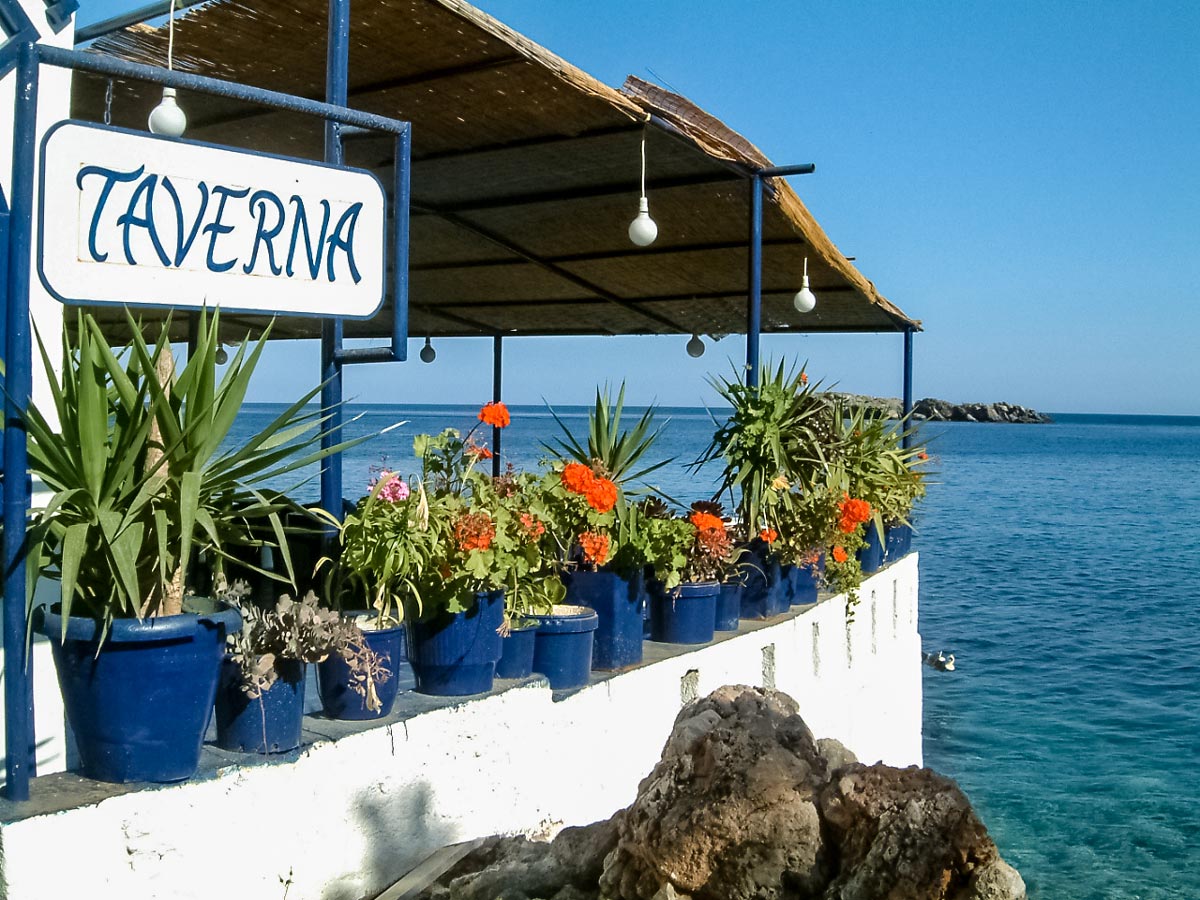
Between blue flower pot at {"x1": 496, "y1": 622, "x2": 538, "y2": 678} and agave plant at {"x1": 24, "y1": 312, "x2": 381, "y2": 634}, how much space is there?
3.58 feet

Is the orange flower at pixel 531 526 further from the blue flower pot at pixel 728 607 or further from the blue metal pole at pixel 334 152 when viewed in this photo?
the blue flower pot at pixel 728 607

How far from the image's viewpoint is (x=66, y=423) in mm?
2283

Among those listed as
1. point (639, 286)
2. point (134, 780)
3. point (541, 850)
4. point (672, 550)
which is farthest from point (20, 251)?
point (639, 286)

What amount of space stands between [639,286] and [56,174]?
6068mm

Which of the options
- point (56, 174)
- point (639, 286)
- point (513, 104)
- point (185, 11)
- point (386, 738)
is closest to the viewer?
point (56, 174)

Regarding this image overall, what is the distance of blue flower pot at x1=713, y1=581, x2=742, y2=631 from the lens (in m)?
4.66

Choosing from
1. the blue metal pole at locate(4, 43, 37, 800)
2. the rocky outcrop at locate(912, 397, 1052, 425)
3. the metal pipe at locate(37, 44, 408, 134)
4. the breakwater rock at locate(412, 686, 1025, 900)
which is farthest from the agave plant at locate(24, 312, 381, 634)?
the rocky outcrop at locate(912, 397, 1052, 425)

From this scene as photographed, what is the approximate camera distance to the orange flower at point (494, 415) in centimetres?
377

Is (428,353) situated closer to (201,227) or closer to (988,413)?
(201,227)

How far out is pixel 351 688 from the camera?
284 centimetres

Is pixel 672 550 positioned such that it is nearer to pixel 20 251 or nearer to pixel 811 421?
pixel 811 421

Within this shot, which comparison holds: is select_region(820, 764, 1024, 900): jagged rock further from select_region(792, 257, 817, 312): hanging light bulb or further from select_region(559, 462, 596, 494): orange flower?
select_region(792, 257, 817, 312): hanging light bulb

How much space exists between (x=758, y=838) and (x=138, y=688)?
4.57ft

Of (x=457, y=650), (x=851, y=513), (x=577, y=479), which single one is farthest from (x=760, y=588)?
(x=457, y=650)
